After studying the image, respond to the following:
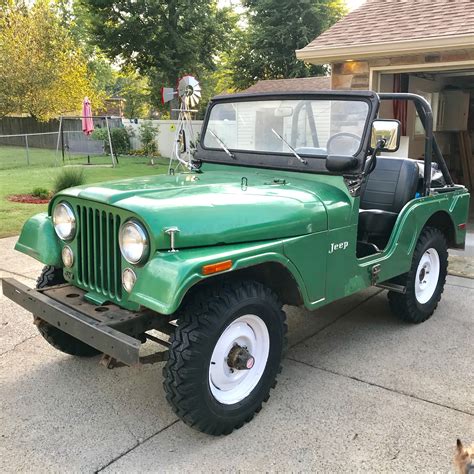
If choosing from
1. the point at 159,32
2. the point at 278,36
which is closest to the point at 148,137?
the point at 159,32

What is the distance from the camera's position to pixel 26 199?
9.27m

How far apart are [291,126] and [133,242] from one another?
1679 millimetres

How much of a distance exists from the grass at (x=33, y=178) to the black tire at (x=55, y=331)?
4068 mm

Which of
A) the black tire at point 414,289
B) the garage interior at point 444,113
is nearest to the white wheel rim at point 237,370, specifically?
the black tire at point 414,289

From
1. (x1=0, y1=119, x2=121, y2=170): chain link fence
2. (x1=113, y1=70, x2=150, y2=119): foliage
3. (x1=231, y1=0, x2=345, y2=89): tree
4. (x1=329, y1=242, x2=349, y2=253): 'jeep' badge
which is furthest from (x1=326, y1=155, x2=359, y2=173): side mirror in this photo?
(x1=113, y1=70, x2=150, y2=119): foliage

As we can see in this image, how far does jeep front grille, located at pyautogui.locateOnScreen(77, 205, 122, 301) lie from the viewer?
102 inches

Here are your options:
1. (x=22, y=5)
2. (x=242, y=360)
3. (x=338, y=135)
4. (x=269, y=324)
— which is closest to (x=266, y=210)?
(x=269, y=324)

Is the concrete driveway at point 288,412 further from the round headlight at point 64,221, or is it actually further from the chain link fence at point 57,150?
the chain link fence at point 57,150

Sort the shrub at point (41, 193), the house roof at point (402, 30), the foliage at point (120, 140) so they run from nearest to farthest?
the house roof at point (402, 30) → the shrub at point (41, 193) → the foliage at point (120, 140)

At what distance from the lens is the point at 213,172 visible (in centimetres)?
367

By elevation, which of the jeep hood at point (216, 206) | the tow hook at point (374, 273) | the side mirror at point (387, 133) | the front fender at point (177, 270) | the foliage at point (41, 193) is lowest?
the foliage at point (41, 193)

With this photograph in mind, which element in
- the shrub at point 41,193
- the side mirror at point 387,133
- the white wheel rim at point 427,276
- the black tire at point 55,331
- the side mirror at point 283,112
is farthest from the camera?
the shrub at point 41,193

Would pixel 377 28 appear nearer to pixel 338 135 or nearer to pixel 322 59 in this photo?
pixel 322 59

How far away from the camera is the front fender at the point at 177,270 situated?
84.7 inches
